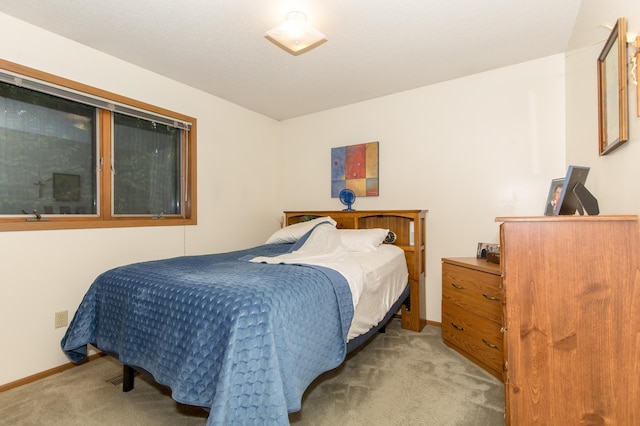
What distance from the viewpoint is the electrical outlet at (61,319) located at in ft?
7.45

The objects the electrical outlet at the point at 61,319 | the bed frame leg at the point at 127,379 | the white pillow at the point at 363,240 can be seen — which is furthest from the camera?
the white pillow at the point at 363,240

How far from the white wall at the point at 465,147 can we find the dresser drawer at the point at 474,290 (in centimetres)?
53

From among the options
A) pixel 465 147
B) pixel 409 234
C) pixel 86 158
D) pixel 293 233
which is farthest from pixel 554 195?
pixel 86 158

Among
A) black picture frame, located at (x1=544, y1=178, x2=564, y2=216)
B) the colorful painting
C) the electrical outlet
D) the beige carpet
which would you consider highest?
the colorful painting

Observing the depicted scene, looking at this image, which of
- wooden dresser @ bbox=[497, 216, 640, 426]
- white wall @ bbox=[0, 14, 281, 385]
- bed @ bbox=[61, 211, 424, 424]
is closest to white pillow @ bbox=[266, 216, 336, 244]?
bed @ bbox=[61, 211, 424, 424]

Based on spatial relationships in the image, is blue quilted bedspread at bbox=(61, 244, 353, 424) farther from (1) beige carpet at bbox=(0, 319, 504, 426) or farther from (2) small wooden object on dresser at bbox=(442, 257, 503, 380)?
(2) small wooden object on dresser at bbox=(442, 257, 503, 380)

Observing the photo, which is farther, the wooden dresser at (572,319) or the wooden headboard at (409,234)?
the wooden headboard at (409,234)

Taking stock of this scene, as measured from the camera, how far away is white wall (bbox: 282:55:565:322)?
2.67 meters

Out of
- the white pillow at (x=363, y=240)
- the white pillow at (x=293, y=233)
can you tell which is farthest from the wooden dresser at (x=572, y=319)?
the white pillow at (x=293, y=233)

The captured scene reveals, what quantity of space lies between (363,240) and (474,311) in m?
1.02

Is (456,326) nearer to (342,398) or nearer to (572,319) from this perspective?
(342,398)

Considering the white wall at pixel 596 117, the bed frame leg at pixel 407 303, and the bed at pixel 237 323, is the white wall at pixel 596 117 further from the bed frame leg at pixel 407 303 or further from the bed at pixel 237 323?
the bed frame leg at pixel 407 303

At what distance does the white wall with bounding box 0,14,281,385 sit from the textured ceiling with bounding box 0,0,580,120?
15cm

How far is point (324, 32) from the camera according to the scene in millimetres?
2258
